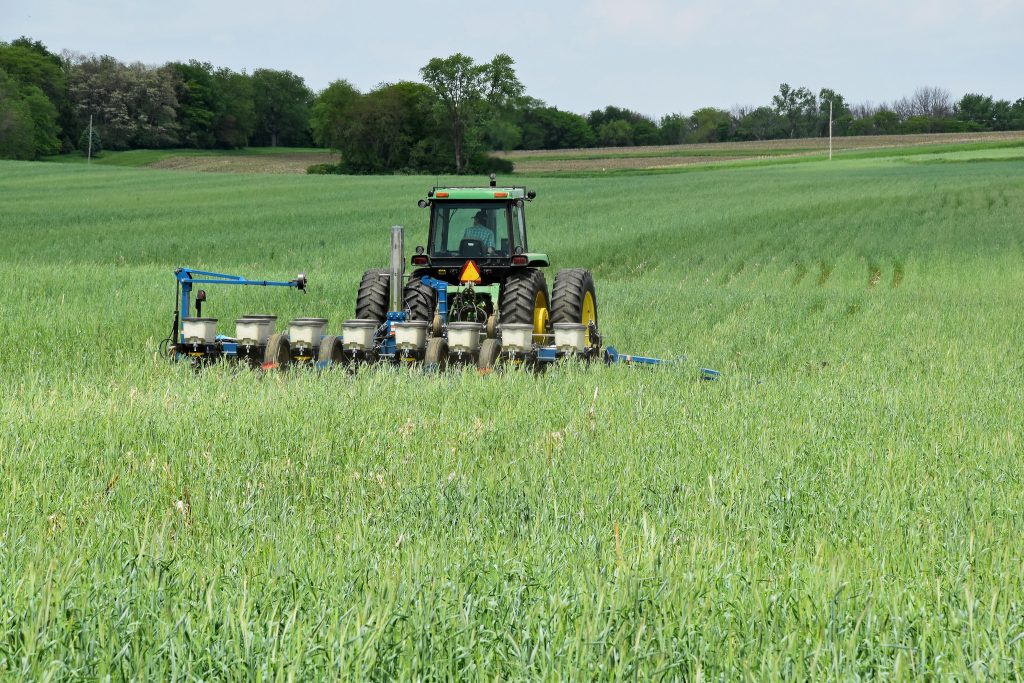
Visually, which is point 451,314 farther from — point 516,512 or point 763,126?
point 763,126

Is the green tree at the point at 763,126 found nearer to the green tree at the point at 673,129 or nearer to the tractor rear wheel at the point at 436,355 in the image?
the green tree at the point at 673,129

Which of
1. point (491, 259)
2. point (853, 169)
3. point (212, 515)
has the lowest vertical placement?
point (212, 515)

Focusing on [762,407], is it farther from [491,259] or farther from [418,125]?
[418,125]

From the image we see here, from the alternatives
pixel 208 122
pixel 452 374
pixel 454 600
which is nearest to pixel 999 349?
pixel 452 374

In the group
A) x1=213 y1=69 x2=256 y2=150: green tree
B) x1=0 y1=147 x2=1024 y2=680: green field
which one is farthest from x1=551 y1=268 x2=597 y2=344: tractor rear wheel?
x1=213 y1=69 x2=256 y2=150: green tree

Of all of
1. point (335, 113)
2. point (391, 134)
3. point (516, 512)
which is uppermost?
point (335, 113)

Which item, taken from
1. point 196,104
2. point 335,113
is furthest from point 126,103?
point 335,113

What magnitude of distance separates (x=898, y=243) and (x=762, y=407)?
68.7ft

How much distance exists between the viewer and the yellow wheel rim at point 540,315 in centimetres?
1098

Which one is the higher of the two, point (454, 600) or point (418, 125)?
point (418, 125)

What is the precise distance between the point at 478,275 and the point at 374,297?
1167mm

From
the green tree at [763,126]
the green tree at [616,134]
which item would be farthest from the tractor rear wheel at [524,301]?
the green tree at [616,134]

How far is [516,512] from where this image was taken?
4.52 metres

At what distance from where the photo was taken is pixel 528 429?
647cm
